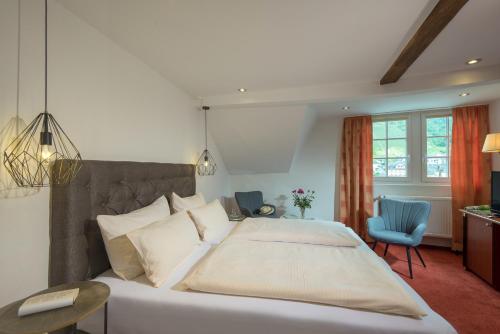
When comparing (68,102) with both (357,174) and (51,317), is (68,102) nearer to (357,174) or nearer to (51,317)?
(51,317)

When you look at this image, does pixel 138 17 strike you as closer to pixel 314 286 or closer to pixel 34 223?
pixel 34 223

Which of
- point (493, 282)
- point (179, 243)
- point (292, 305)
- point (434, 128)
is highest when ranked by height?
point (434, 128)

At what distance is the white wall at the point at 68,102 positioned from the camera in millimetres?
1023

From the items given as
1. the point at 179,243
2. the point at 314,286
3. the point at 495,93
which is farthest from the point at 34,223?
the point at 495,93

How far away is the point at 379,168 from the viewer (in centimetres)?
370

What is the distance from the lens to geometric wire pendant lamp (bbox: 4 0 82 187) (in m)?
1.04

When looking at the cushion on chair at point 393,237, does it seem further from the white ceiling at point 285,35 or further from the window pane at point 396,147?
the white ceiling at point 285,35

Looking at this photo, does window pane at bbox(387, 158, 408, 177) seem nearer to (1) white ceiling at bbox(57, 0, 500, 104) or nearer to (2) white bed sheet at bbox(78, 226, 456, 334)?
(1) white ceiling at bbox(57, 0, 500, 104)

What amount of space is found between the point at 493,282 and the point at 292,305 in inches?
103

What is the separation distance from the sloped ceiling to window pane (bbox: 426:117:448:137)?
1.91 meters

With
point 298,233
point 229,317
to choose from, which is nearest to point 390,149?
point 298,233

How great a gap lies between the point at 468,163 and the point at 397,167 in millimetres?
853

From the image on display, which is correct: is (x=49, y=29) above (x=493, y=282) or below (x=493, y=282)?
above

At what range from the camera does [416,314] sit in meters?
0.98
